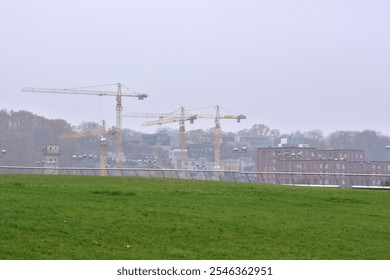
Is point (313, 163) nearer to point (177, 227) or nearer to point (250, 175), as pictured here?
point (250, 175)

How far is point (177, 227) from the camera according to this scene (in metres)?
16.9

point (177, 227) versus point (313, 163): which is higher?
point (313, 163)

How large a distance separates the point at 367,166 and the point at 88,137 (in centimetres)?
5275

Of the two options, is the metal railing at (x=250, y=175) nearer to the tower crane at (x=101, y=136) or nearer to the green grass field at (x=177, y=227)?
the green grass field at (x=177, y=227)

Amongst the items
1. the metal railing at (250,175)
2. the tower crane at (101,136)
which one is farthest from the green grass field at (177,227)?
the tower crane at (101,136)

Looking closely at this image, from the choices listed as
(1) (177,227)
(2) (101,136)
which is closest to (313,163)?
(2) (101,136)

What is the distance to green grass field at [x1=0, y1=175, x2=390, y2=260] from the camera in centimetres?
1419

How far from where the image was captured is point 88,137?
123 m

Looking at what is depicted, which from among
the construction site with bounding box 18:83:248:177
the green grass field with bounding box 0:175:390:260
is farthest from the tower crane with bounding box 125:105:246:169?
the green grass field with bounding box 0:175:390:260

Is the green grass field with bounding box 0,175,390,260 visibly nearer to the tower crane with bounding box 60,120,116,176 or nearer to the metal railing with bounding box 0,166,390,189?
the metal railing with bounding box 0,166,390,189

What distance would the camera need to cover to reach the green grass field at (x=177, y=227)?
14192 millimetres

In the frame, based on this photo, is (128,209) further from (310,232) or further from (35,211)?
(310,232)

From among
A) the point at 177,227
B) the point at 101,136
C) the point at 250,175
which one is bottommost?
the point at 177,227
